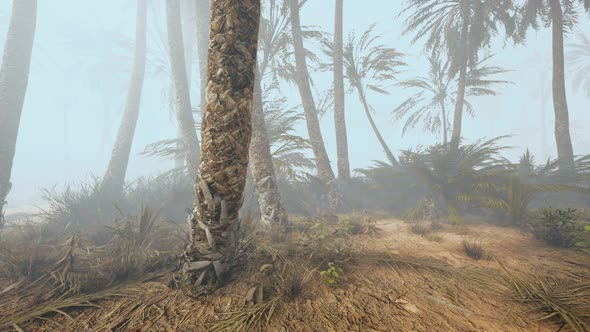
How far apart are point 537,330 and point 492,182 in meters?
3.75

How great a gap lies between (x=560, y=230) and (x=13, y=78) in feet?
35.7

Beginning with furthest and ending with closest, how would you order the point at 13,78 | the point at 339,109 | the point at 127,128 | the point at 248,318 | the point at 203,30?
the point at 127,128 → the point at 339,109 → the point at 203,30 → the point at 13,78 → the point at 248,318

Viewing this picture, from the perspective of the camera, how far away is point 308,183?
21.5 ft

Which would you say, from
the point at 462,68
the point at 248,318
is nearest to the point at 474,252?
the point at 248,318

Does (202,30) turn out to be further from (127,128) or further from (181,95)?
(127,128)

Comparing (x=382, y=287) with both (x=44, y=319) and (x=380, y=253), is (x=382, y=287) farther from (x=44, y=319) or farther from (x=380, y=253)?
(x=44, y=319)

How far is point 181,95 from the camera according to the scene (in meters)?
7.60

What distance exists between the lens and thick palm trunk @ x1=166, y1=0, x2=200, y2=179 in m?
7.08

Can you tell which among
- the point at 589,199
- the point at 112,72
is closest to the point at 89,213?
the point at 589,199

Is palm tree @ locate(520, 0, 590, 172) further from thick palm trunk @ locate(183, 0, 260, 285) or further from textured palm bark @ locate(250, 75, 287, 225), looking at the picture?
thick palm trunk @ locate(183, 0, 260, 285)

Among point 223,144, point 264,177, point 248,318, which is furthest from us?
point 264,177

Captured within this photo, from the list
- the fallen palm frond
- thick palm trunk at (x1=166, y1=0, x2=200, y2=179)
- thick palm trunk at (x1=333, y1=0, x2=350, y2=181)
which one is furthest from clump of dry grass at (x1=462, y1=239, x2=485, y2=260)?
thick palm trunk at (x1=166, y1=0, x2=200, y2=179)

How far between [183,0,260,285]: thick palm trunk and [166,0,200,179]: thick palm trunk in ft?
17.6

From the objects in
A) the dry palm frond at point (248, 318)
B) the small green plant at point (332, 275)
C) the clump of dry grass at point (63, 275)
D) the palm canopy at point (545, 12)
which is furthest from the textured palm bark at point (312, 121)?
the palm canopy at point (545, 12)
